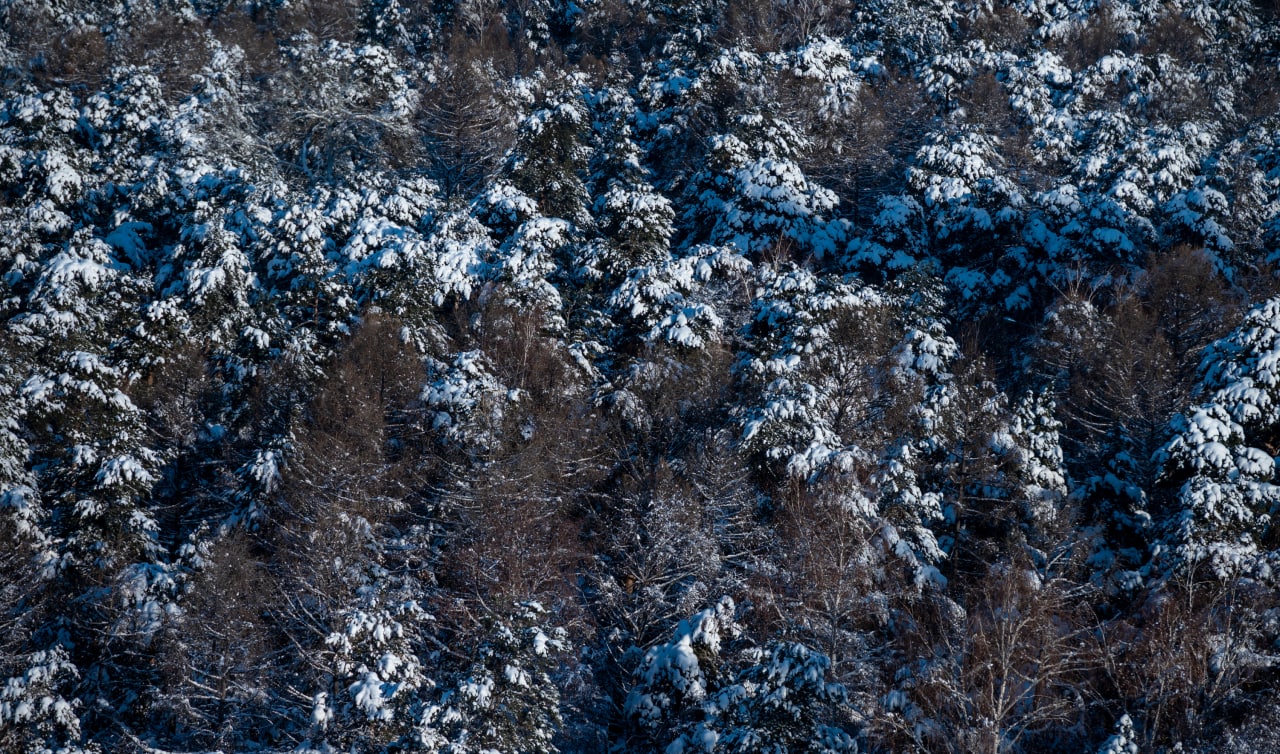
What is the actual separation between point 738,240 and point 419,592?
1557 centimetres

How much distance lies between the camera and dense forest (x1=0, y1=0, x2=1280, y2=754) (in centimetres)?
1881

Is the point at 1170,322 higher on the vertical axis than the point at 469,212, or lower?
higher

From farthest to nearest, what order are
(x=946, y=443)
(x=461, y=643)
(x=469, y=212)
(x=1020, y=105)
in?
(x=1020, y=105) → (x=469, y=212) → (x=946, y=443) → (x=461, y=643)

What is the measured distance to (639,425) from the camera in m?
24.9

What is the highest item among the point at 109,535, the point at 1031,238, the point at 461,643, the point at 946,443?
the point at 1031,238

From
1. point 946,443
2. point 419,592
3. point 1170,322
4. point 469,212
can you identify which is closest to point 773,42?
point 469,212

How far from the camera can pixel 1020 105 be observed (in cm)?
3972

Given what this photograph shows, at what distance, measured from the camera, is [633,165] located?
1403 inches

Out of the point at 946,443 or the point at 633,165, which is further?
the point at 633,165

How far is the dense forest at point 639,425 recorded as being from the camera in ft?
61.7

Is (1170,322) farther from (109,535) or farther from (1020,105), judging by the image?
(109,535)

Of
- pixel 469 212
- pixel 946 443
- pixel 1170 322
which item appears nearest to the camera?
pixel 946 443

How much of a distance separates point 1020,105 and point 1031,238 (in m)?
10.2

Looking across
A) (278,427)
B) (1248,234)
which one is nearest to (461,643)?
(278,427)
